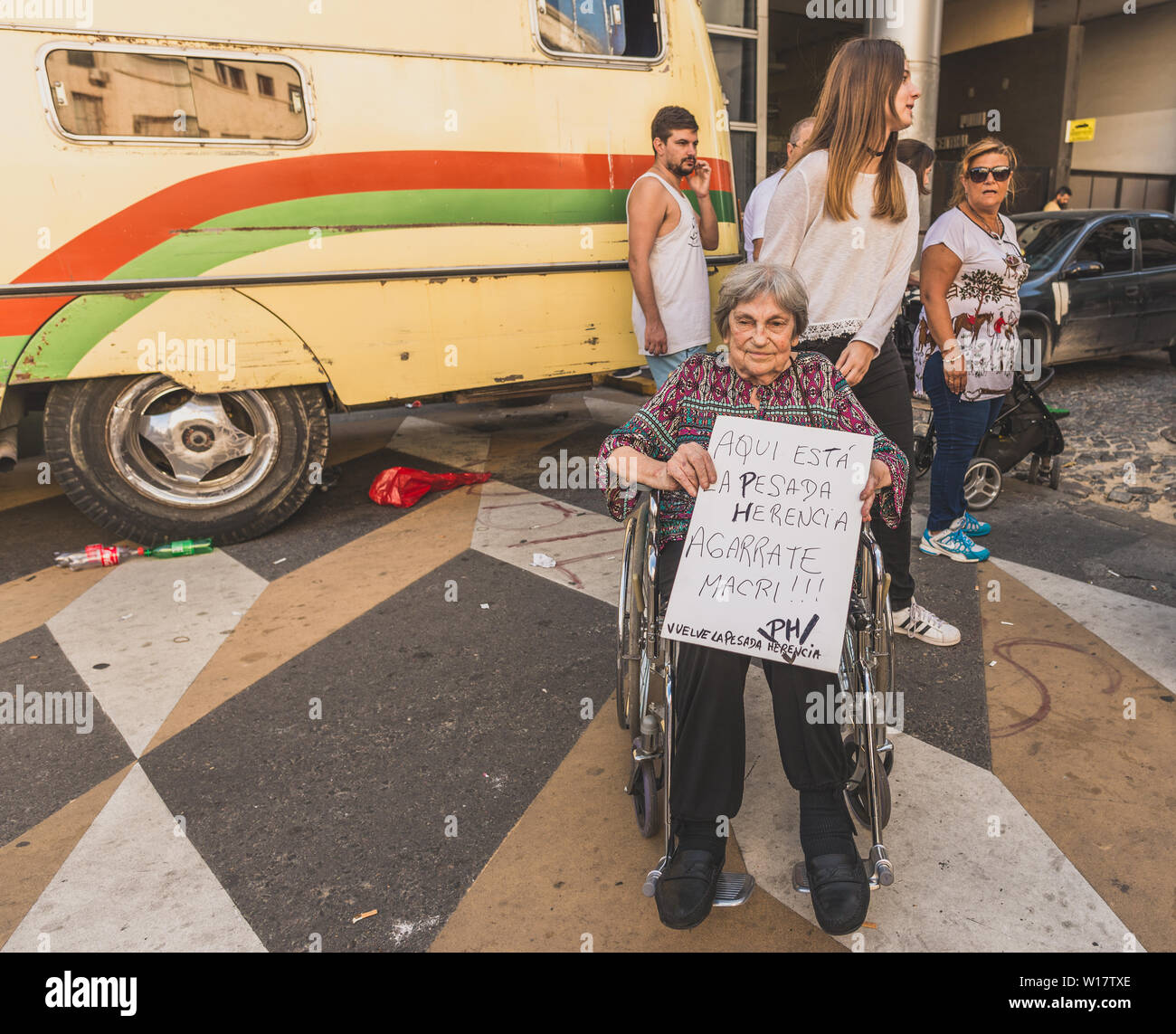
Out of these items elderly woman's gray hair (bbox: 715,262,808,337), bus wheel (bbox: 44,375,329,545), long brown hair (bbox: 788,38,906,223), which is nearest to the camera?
elderly woman's gray hair (bbox: 715,262,808,337)

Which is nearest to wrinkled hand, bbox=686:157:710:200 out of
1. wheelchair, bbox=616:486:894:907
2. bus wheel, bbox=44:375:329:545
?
bus wheel, bbox=44:375:329:545

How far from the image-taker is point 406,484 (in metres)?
5.20

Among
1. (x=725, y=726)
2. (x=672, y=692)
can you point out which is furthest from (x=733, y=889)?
(x=672, y=692)

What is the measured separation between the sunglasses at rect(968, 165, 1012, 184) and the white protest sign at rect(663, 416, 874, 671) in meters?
2.09

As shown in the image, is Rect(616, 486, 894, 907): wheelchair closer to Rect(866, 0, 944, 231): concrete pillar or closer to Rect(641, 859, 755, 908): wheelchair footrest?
Rect(641, 859, 755, 908): wheelchair footrest

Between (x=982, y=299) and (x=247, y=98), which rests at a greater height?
(x=247, y=98)

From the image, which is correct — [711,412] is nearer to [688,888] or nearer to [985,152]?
[688,888]

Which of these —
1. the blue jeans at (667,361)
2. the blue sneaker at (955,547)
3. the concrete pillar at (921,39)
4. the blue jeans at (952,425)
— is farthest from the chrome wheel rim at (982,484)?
the concrete pillar at (921,39)

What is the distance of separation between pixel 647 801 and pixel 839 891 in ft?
1.74


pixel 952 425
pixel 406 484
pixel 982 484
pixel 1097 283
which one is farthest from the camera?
pixel 1097 283

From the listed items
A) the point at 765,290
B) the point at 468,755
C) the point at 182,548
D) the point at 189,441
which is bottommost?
the point at 468,755

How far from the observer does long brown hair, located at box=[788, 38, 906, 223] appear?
271cm
